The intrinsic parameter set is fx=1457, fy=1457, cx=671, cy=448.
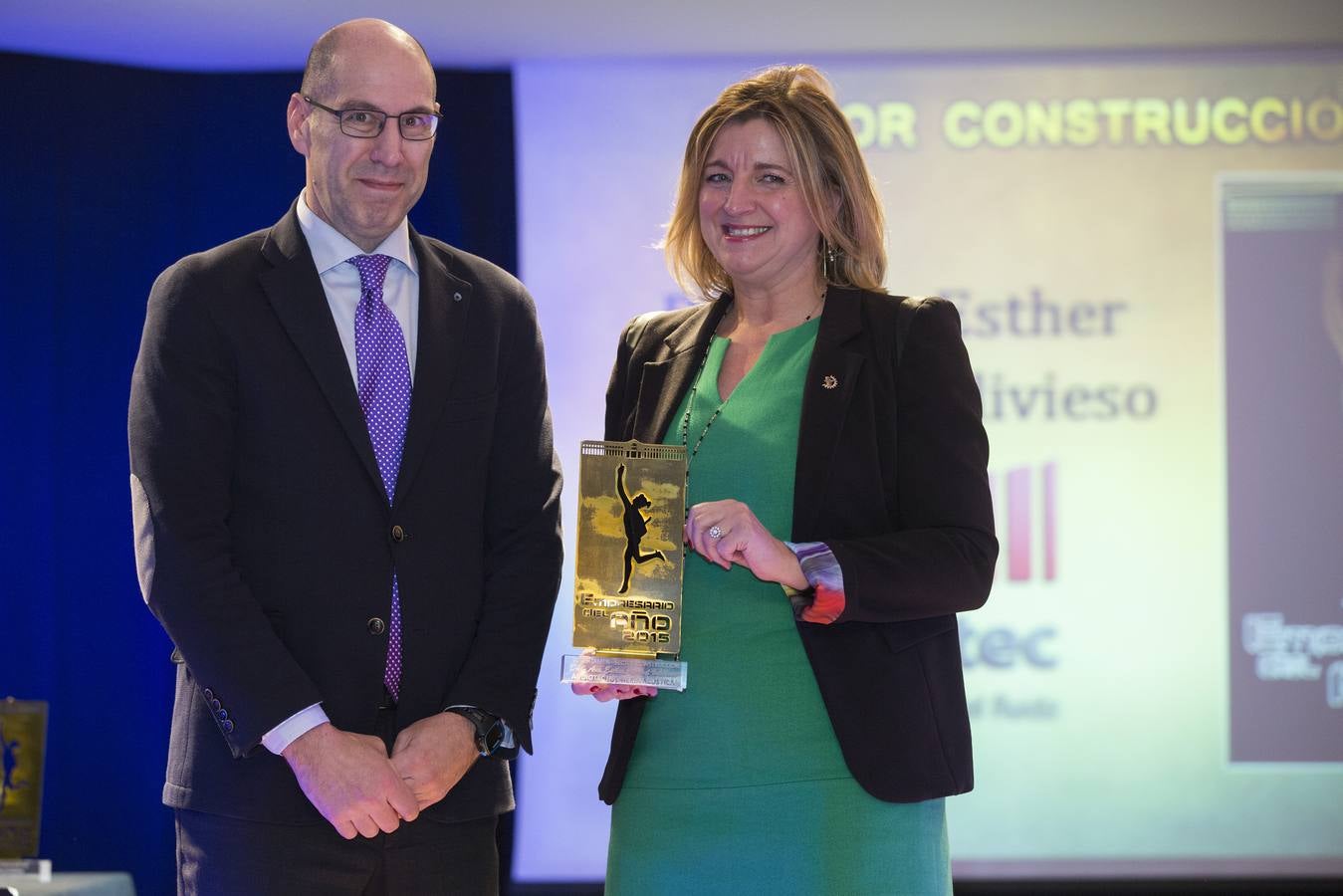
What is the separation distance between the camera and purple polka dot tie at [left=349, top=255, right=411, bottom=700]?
2.10m

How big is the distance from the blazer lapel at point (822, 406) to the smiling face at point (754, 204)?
14 centimetres

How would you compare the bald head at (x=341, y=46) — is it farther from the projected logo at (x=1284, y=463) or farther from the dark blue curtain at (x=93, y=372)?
the projected logo at (x=1284, y=463)

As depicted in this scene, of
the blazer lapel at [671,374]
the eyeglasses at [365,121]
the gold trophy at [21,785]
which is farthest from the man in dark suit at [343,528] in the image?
the gold trophy at [21,785]

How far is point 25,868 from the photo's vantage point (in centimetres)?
347

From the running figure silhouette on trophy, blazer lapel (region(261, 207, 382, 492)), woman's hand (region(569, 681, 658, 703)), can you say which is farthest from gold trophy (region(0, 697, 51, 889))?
the running figure silhouette on trophy

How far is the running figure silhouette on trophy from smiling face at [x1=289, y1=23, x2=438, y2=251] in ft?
1.88

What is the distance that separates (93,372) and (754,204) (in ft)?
12.8

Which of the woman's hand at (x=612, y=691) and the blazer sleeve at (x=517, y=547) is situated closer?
the woman's hand at (x=612, y=691)

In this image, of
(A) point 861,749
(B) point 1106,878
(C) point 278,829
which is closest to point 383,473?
(C) point 278,829

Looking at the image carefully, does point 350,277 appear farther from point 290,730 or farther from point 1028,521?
point 1028,521

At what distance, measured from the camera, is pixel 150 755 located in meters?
5.36

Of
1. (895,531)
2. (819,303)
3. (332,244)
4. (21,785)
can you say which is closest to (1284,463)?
(819,303)

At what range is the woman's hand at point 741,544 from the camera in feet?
6.25

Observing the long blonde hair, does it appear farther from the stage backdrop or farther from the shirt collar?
the stage backdrop
